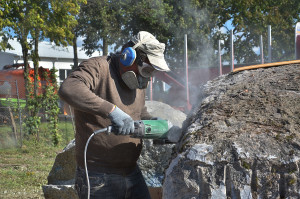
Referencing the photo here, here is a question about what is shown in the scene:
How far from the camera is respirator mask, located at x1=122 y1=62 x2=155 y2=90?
2838mm

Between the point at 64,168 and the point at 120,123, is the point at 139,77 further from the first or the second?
the point at 64,168

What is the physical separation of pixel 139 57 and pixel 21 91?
1449cm

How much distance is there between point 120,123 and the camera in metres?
2.55

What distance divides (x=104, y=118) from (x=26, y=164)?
6322 mm

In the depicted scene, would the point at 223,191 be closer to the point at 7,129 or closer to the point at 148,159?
the point at 148,159

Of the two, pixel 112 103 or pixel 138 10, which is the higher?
pixel 138 10

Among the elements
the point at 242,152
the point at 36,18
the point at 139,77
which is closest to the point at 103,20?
the point at 36,18

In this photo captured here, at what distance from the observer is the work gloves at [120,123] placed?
2.55 m

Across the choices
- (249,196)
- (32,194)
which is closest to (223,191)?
(249,196)

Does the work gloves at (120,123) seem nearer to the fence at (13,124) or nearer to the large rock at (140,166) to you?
the large rock at (140,166)

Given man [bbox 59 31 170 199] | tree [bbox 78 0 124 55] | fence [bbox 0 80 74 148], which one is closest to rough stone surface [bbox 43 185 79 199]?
man [bbox 59 31 170 199]

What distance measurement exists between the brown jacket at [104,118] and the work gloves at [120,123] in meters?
0.05

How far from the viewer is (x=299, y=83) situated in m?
2.49

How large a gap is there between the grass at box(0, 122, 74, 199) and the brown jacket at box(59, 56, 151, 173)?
3.48 m
